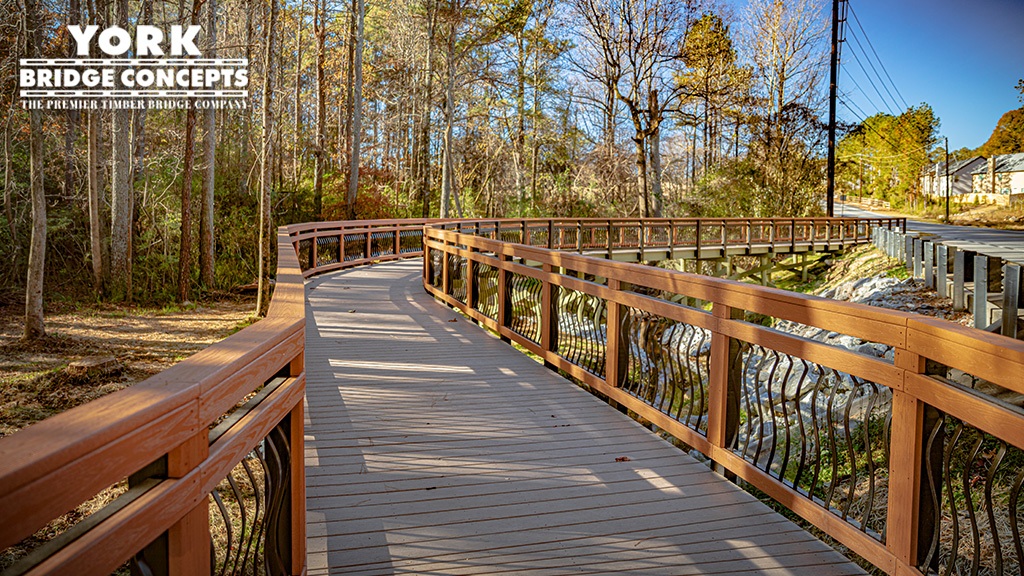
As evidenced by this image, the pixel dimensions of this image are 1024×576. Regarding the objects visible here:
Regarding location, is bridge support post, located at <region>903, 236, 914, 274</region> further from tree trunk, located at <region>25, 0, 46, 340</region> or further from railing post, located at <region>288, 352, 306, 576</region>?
→ tree trunk, located at <region>25, 0, 46, 340</region>

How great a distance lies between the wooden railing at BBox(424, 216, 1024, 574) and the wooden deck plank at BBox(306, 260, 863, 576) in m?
0.21

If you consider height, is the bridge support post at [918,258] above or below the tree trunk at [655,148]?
below

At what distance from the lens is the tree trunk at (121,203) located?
684 inches

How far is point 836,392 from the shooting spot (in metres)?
4.69

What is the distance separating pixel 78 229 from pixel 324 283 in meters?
9.42

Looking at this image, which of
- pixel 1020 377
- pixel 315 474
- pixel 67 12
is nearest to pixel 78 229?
pixel 67 12

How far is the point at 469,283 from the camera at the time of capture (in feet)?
32.7

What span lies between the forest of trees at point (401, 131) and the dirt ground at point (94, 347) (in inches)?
53.7

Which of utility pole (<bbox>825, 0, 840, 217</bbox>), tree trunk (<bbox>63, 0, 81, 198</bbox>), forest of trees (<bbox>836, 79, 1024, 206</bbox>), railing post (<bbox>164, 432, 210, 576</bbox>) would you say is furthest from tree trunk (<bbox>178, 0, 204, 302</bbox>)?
A: forest of trees (<bbox>836, 79, 1024, 206</bbox>)

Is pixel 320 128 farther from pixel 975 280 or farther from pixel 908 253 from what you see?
pixel 975 280

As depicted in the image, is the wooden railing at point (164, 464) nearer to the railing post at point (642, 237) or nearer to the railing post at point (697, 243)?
the railing post at point (642, 237)

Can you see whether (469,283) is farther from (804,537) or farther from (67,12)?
(67,12)

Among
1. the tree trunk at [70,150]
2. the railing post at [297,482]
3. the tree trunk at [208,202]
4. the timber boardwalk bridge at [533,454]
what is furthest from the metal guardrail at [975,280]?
the tree trunk at [70,150]

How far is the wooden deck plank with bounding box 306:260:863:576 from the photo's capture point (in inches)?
126
